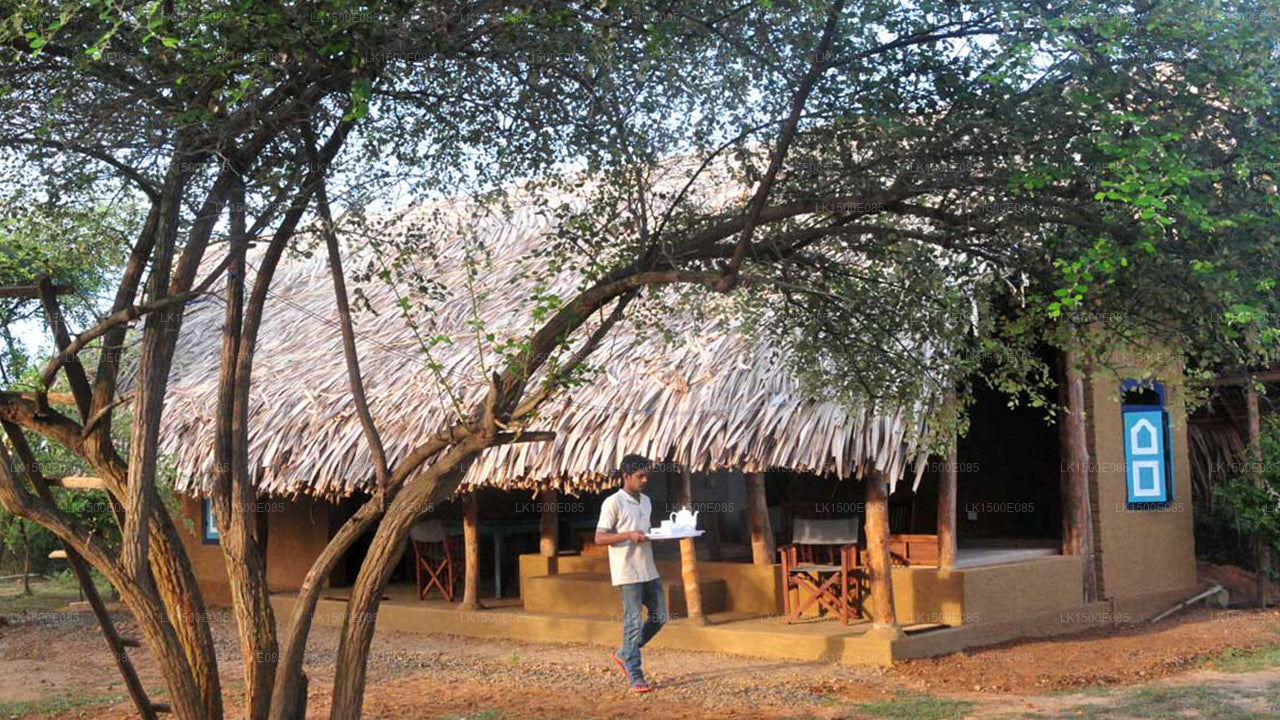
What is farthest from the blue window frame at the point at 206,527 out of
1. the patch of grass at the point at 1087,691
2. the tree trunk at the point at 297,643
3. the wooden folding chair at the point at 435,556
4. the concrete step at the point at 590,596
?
the patch of grass at the point at 1087,691

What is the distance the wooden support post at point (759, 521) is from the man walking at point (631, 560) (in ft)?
7.26

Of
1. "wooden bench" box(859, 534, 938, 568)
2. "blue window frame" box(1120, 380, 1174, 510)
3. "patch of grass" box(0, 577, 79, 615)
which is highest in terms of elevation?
"blue window frame" box(1120, 380, 1174, 510)

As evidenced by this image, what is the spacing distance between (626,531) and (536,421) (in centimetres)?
162

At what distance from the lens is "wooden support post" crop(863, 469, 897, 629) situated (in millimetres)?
8867

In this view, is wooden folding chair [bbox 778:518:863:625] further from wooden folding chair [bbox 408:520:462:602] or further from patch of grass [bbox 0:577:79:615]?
patch of grass [bbox 0:577:79:615]

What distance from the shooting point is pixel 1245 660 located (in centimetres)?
862

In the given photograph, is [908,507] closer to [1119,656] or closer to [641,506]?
[1119,656]

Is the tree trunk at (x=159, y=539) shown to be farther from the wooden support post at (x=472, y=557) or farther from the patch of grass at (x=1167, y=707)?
the wooden support post at (x=472, y=557)

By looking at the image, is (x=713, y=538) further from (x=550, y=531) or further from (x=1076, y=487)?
(x=1076, y=487)

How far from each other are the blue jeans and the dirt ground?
0.61ft

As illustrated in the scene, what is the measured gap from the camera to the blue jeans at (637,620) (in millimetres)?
7891

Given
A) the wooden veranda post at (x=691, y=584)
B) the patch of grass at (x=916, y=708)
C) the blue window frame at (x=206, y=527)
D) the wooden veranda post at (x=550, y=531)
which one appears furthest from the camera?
the blue window frame at (x=206, y=527)

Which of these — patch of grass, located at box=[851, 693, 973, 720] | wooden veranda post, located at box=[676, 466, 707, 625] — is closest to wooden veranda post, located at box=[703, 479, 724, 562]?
wooden veranda post, located at box=[676, 466, 707, 625]

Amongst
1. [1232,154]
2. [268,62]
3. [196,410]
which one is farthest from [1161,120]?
[196,410]
